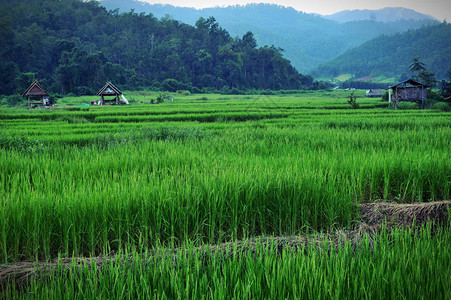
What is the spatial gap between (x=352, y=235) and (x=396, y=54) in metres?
161

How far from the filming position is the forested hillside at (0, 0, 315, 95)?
2072 inches

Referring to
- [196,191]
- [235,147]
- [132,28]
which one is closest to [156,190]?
[196,191]

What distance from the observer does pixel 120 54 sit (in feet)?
237

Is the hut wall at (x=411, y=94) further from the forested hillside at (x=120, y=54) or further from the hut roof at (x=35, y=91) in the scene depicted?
the forested hillside at (x=120, y=54)

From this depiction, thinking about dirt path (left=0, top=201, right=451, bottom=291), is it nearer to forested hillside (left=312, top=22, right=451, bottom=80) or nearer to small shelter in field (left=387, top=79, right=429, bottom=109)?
small shelter in field (left=387, top=79, right=429, bottom=109)

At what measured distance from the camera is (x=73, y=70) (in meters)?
50.6

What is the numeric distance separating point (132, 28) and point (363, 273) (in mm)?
92273

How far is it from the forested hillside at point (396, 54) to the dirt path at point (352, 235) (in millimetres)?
123557

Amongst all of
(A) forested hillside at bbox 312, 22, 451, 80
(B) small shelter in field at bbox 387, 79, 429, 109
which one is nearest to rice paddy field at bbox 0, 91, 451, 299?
(B) small shelter in field at bbox 387, 79, 429, 109

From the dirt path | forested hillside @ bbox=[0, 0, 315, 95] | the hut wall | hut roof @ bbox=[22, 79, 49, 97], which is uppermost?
forested hillside @ bbox=[0, 0, 315, 95]

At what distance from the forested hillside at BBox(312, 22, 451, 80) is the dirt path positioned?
12356cm

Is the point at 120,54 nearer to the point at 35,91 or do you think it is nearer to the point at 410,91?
the point at 35,91

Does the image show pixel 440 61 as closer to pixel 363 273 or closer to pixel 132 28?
pixel 132 28

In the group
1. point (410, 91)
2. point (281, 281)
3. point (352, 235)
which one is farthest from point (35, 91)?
point (410, 91)
